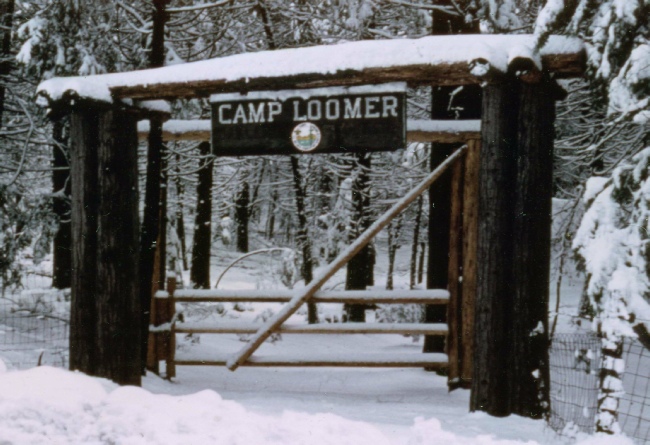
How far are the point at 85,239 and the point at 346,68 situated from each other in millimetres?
3124

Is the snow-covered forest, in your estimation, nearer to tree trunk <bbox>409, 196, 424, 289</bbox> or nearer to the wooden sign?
the wooden sign

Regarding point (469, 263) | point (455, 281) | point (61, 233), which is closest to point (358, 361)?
point (455, 281)

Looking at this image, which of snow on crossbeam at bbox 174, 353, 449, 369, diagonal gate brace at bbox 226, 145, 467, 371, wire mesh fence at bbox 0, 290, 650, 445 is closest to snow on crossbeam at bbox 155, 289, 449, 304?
diagonal gate brace at bbox 226, 145, 467, 371

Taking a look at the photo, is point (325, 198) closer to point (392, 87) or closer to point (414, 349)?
point (414, 349)

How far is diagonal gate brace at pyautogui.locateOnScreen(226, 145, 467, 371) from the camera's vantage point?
7.12m

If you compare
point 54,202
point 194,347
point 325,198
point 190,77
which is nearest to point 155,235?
point 190,77

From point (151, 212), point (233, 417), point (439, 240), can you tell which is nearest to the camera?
point (233, 417)

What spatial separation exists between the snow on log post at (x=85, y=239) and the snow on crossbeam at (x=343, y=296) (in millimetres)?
1557

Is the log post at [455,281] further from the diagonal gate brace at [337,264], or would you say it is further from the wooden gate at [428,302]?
the diagonal gate brace at [337,264]

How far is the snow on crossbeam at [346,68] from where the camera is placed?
17.3 feet

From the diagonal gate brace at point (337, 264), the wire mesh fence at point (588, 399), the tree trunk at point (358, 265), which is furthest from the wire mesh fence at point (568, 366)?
the tree trunk at point (358, 265)

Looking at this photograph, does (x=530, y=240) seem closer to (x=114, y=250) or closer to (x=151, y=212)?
(x=114, y=250)

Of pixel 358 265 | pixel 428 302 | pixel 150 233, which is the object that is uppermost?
pixel 150 233

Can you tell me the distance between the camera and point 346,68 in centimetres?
570
